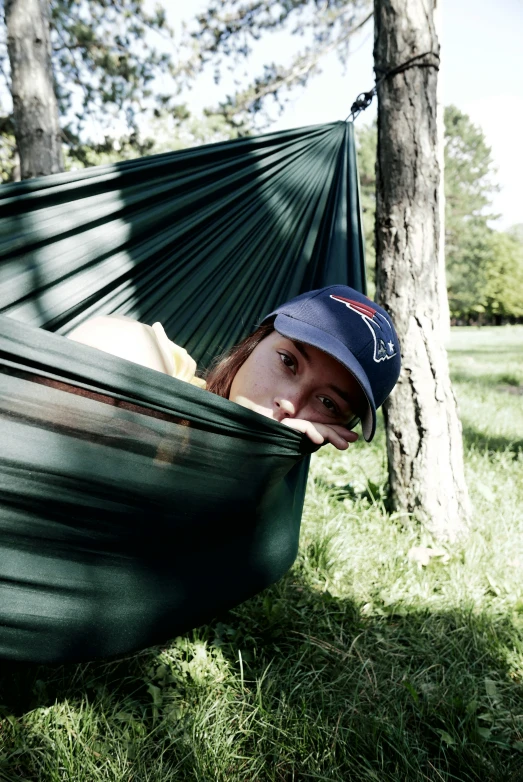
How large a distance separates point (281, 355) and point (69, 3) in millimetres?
6514

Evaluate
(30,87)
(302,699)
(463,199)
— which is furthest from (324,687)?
(463,199)

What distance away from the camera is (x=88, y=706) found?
1.17 meters

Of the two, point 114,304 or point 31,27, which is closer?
point 114,304

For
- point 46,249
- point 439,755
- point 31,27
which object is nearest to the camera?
point 439,755

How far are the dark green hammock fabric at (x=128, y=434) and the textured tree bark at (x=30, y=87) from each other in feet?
6.87

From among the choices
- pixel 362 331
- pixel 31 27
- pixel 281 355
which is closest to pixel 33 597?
pixel 281 355

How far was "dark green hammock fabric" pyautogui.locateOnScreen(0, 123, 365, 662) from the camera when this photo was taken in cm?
83

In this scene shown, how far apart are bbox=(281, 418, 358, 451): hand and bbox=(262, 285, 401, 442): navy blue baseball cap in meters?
0.04

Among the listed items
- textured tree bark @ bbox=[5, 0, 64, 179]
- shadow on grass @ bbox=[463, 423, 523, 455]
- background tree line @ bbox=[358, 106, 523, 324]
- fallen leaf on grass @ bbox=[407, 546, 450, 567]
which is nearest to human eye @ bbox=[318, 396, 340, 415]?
fallen leaf on grass @ bbox=[407, 546, 450, 567]

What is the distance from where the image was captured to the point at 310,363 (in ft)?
3.72

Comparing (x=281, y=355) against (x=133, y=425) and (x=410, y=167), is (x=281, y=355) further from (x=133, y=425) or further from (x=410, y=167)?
(x=410, y=167)

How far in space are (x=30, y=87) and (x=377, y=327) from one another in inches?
123

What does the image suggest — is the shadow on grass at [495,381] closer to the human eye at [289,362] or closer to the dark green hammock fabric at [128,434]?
the dark green hammock fabric at [128,434]

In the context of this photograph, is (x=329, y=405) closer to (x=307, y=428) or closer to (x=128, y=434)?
(x=307, y=428)
